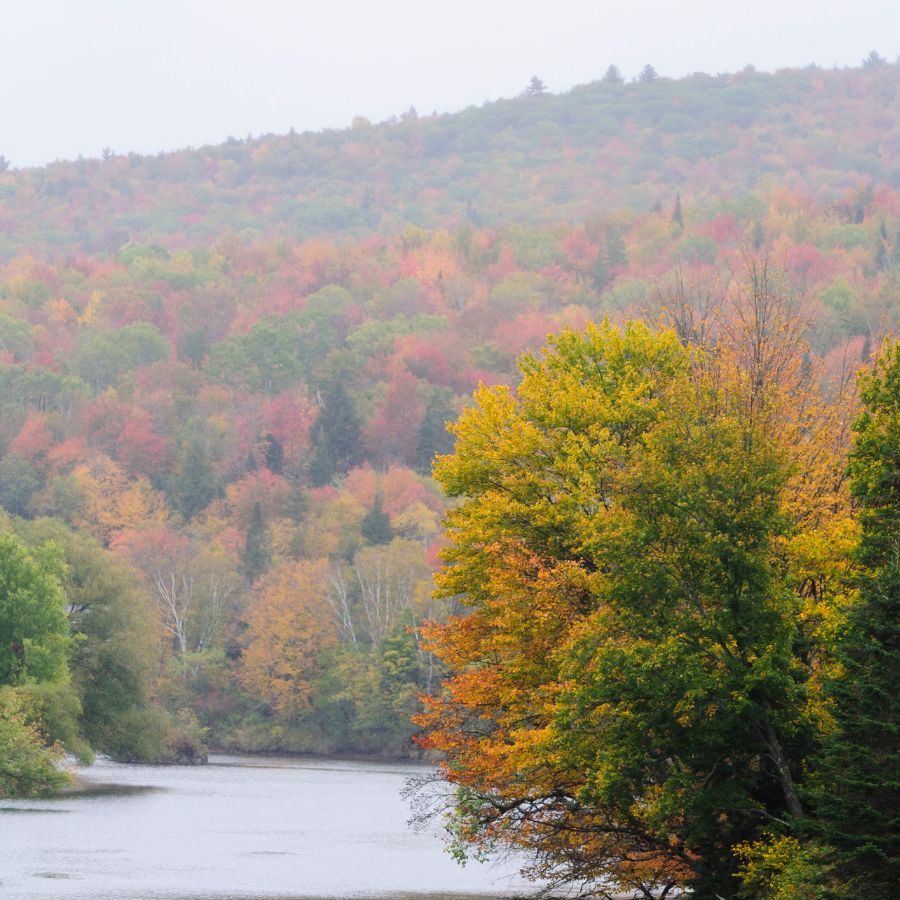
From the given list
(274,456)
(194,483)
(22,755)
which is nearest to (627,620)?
(22,755)

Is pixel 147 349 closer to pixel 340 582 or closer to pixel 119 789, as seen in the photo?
pixel 340 582

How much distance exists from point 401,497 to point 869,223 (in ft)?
214

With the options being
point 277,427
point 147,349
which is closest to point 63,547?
point 277,427

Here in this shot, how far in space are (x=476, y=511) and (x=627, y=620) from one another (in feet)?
22.6

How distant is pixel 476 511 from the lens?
3591cm

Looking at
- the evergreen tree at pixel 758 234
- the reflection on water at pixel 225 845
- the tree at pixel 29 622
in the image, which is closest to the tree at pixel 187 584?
the reflection on water at pixel 225 845

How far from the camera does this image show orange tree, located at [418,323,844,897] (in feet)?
95.3

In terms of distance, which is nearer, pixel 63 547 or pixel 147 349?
pixel 63 547

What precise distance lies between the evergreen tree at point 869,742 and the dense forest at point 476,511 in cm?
40

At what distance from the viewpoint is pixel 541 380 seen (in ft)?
123

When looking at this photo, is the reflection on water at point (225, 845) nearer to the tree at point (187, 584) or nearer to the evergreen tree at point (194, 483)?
the tree at point (187, 584)

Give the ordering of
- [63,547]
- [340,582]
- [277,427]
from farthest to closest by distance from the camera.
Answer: [277,427], [340,582], [63,547]

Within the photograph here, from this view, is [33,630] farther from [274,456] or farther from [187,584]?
[274,456]

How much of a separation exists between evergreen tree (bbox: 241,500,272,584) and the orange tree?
82.9 meters
